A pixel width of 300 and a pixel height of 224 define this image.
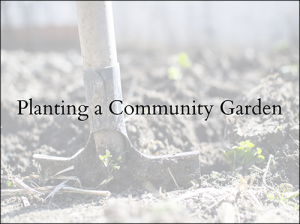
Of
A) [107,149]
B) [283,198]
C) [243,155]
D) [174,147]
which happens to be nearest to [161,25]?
[174,147]

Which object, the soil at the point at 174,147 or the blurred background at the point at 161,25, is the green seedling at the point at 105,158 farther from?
the blurred background at the point at 161,25

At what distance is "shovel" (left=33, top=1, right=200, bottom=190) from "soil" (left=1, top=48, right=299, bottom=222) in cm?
7

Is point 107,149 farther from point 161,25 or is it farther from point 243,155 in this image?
point 161,25

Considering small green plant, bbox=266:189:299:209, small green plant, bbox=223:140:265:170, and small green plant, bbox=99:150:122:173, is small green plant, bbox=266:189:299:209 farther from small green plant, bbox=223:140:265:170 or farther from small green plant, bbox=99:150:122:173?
small green plant, bbox=99:150:122:173

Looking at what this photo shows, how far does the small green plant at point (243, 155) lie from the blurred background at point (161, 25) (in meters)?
4.76

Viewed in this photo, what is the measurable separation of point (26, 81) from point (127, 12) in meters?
3.76

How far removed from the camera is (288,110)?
2.48 metres

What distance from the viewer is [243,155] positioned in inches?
84.0

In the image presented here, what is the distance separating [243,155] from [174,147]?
0.53 metres

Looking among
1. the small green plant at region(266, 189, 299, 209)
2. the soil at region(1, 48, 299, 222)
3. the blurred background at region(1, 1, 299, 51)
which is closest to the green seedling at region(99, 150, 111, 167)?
the soil at region(1, 48, 299, 222)

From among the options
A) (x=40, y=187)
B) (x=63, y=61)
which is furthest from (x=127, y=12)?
(x=40, y=187)

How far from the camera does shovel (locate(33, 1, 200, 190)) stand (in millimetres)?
1778

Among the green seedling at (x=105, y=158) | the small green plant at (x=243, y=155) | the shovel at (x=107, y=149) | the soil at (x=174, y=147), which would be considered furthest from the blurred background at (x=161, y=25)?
the green seedling at (x=105, y=158)

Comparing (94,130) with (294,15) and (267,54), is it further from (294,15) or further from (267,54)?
(294,15)
